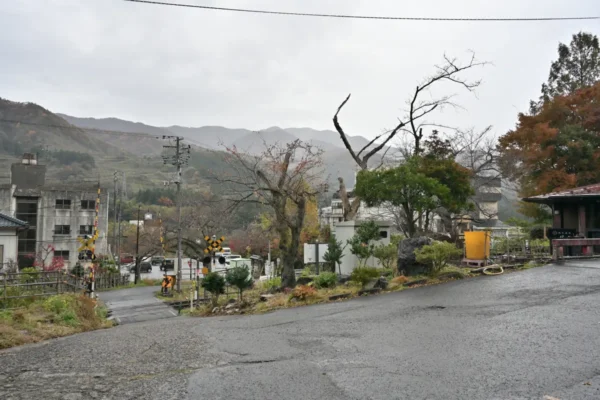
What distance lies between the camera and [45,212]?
4372cm

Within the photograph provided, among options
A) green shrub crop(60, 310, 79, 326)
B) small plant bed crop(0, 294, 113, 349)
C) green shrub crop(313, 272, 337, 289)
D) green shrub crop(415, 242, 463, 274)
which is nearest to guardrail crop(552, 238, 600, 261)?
green shrub crop(415, 242, 463, 274)

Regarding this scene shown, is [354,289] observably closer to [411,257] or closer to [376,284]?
[376,284]

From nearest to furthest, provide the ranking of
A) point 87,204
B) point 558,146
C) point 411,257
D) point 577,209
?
point 411,257
point 577,209
point 558,146
point 87,204

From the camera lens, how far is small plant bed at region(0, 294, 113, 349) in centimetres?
948

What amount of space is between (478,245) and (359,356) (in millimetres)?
10144

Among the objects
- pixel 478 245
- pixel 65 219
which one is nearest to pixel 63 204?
pixel 65 219

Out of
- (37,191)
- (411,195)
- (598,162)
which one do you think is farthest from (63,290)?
(37,191)

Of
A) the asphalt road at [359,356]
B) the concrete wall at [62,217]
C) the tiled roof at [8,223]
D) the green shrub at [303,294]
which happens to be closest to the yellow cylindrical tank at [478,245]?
the asphalt road at [359,356]

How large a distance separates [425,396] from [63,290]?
50.0 feet

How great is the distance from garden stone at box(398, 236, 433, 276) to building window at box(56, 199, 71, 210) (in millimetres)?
39535

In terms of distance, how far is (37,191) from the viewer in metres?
43.1

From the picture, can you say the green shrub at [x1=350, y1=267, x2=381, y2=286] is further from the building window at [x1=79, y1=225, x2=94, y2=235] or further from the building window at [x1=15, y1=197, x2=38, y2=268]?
the building window at [x1=79, y1=225, x2=94, y2=235]

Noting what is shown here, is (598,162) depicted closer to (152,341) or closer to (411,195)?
(411,195)

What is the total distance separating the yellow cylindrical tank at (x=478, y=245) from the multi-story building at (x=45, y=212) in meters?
35.4
